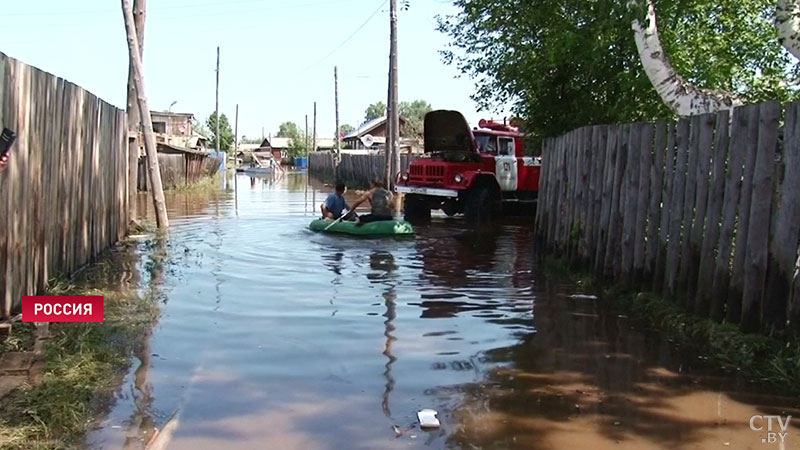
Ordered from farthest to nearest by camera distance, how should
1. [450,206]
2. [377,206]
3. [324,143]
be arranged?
[324,143], [450,206], [377,206]

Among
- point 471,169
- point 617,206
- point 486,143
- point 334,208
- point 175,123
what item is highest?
point 175,123

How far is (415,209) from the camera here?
19391 mm

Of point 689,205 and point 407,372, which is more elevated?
point 689,205

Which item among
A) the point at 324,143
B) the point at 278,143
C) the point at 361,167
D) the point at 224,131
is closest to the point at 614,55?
the point at 361,167

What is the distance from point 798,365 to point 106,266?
792 cm

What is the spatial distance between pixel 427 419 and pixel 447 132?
549 inches

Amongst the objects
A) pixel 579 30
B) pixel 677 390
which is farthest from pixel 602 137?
pixel 677 390

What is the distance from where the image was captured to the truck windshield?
727 inches

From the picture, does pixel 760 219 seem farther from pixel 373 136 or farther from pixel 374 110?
pixel 374 110

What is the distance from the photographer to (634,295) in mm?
7824

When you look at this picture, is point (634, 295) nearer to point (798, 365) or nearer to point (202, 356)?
point (798, 365)

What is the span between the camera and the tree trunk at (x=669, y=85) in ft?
29.6

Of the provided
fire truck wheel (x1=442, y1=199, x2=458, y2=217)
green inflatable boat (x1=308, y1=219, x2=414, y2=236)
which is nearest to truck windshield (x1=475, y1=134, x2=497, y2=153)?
fire truck wheel (x1=442, y1=199, x2=458, y2=217)

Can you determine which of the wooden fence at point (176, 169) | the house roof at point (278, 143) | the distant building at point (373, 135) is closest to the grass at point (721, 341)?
the wooden fence at point (176, 169)
